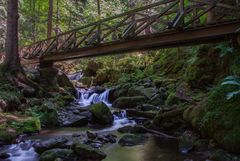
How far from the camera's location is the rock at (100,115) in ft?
36.8

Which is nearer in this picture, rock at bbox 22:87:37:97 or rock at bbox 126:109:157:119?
rock at bbox 126:109:157:119

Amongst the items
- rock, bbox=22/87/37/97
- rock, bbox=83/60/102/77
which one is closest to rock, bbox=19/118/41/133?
rock, bbox=22/87/37/97

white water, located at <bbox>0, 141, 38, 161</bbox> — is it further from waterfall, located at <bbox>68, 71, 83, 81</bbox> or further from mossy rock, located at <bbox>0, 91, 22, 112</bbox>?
waterfall, located at <bbox>68, 71, 83, 81</bbox>

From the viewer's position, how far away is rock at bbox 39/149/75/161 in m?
6.88

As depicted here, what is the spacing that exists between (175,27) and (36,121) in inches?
203

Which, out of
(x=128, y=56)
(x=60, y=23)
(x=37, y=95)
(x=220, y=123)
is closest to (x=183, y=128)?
(x=220, y=123)

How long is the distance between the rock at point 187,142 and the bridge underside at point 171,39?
9.64 ft

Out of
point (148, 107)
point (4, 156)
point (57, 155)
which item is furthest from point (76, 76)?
point (57, 155)

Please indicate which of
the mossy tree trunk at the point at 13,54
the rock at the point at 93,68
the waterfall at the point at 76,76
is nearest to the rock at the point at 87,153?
the mossy tree trunk at the point at 13,54

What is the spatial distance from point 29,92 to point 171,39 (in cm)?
639

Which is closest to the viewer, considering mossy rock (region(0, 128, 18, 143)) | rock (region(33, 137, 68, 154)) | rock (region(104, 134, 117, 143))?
rock (region(33, 137, 68, 154))

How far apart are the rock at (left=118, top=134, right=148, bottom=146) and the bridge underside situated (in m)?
3.36

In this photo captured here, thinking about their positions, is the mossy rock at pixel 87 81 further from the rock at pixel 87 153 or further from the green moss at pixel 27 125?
the rock at pixel 87 153

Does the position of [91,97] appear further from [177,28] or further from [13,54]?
[177,28]
